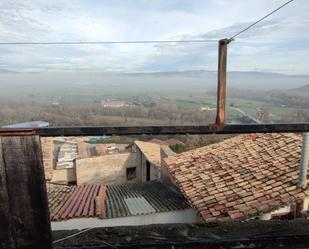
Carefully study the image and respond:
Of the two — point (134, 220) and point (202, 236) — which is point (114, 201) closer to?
point (134, 220)

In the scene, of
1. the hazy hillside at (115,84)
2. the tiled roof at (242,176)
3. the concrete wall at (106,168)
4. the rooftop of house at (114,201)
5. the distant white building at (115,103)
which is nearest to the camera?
the hazy hillside at (115,84)

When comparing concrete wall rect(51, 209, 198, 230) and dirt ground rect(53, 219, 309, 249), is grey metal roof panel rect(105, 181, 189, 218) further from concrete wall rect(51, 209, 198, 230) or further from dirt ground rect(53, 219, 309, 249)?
dirt ground rect(53, 219, 309, 249)

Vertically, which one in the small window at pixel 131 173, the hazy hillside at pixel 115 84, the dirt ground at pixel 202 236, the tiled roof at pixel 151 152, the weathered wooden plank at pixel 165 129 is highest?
the hazy hillside at pixel 115 84

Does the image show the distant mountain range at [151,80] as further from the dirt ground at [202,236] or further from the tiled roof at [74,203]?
the tiled roof at [74,203]

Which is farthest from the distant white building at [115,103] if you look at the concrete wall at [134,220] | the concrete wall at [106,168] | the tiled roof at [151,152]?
the concrete wall at [106,168]

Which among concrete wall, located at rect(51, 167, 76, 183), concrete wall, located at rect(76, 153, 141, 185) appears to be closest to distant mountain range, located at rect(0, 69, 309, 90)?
concrete wall, located at rect(76, 153, 141, 185)

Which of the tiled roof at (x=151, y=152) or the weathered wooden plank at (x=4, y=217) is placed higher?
the weathered wooden plank at (x=4, y=217)
